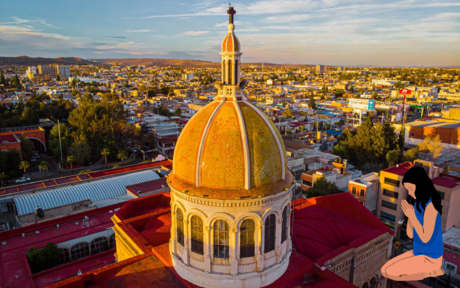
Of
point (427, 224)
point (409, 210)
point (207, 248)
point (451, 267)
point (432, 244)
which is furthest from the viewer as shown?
point (451, 267)

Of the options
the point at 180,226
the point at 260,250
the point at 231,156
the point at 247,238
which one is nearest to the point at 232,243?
the point at 247,238

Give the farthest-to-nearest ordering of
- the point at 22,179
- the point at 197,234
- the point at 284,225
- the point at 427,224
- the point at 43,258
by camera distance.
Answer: the point at 22,179, the point at 43,258, the point at 284,225, the point at 197,234, the point at 427,224

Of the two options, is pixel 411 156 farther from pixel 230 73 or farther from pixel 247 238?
pixel 247 238

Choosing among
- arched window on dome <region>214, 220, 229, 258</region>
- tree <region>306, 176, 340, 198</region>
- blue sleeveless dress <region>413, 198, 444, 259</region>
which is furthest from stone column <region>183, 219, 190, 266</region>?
tree <region>306, 176, 340, 198</region>

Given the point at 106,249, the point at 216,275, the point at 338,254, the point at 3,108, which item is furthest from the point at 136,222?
the point at 3,108

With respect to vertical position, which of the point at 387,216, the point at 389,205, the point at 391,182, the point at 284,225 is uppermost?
the point at 284,225

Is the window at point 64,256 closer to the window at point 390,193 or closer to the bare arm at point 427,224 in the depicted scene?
the bare arm at point 427,224
